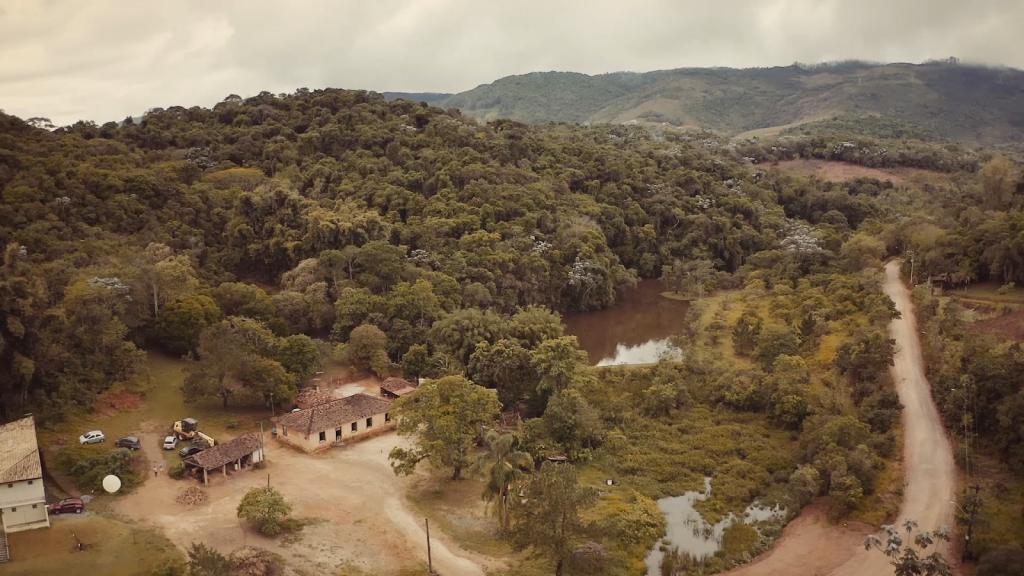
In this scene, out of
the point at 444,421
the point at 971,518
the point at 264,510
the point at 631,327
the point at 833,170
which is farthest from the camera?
the point at 833,170

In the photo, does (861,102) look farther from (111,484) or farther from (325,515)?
(111,484)

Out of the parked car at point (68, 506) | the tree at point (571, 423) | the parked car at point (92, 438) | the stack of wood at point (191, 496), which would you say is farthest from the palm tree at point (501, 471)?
the parked car at point (92, 438)

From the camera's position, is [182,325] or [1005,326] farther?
[182,325]

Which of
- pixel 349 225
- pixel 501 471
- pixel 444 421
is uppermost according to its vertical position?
pixel 349 225

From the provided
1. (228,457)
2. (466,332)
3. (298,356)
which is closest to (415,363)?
(466,332)

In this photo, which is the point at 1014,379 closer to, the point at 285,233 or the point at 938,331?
the point at 938,331
